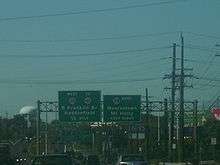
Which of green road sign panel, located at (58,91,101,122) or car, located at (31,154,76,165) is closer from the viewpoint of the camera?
car, located at (31,154,76,165)

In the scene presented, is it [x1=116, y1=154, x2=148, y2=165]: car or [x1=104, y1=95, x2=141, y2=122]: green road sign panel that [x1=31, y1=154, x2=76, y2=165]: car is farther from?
[x1=104, y1=95, x2=141, y2=122]: green road sign panel

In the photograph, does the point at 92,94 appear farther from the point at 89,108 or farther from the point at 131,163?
the point at 131,163

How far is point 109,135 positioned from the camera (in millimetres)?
114875

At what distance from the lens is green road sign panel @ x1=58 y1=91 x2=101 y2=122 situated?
62.6m

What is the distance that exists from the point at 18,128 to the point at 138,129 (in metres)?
42.6

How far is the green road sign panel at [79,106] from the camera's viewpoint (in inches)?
2464

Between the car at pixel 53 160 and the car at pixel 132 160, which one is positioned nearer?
the car at pixel 53 160

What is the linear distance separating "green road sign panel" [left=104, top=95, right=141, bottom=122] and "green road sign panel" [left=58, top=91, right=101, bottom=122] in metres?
1.01

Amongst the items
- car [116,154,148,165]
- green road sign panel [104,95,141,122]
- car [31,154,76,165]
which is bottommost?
car [116,154,148,165]

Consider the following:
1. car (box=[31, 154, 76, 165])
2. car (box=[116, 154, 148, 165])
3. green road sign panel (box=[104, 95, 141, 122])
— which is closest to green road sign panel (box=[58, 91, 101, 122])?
green road sign panel (box=[104, 95, 141, 122])

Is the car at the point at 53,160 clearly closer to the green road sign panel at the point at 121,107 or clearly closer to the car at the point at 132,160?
the car at the point at 132,160

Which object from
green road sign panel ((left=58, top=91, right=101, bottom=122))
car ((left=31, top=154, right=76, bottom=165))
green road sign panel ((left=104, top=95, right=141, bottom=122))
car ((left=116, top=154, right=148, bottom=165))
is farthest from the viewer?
green road sign panel ((left=104, top=95, right=141, bottom=122))

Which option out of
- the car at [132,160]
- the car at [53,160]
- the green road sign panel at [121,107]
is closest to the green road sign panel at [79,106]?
the green road sign panel at [121,107]

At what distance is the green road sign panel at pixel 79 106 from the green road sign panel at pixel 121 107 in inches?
39.8
